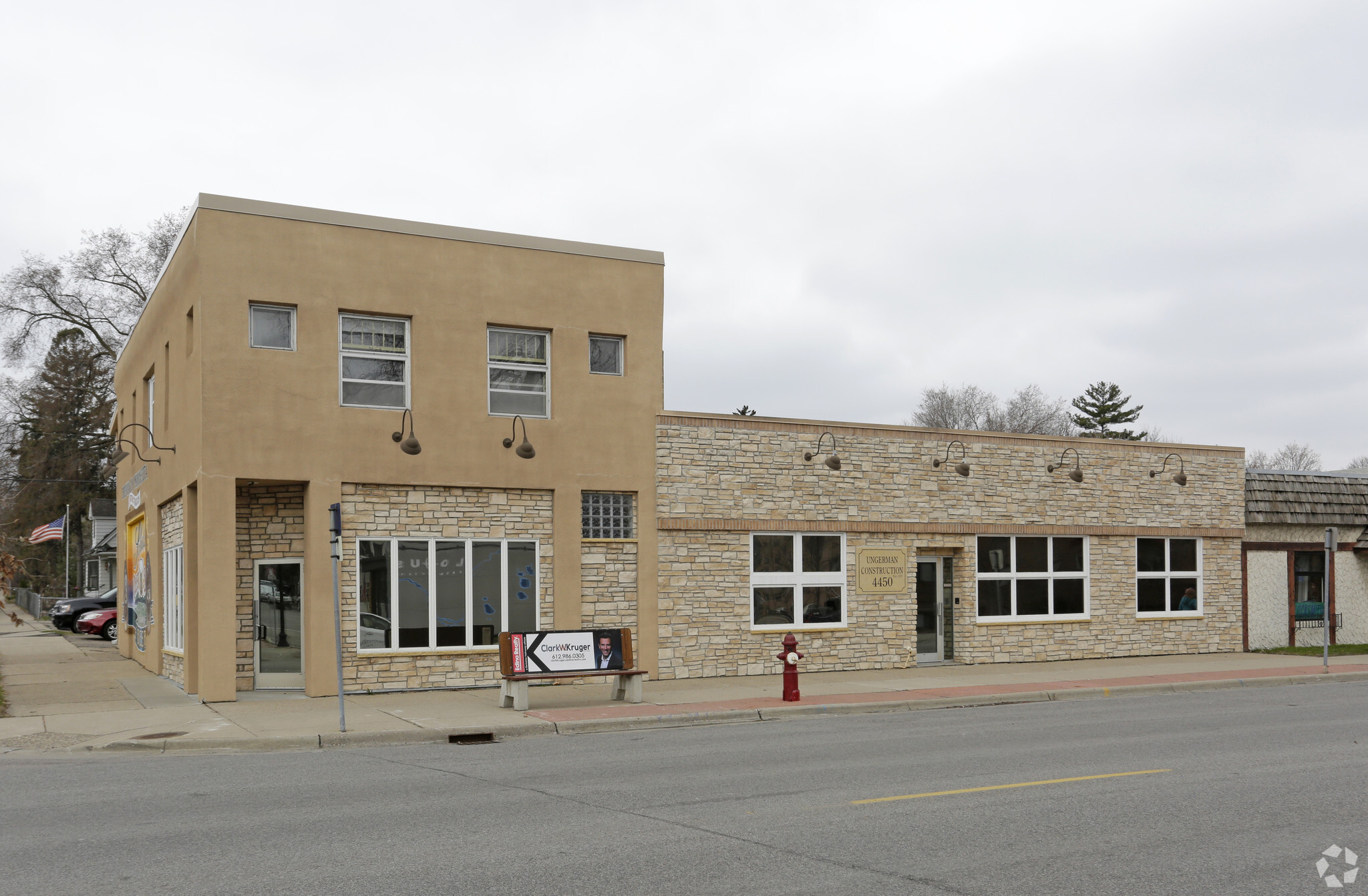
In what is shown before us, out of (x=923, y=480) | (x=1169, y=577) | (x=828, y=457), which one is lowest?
(x=1169, y=577)

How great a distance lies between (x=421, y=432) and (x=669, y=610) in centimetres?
516

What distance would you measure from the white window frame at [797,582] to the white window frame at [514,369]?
14.3 feet

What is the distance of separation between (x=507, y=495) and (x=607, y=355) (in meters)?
3.06

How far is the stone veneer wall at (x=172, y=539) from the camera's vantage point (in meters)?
19.1

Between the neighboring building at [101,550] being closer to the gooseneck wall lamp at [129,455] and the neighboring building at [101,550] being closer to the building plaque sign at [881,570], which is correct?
the gooseneck wall lamp at [129,455]

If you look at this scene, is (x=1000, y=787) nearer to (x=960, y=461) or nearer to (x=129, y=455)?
(x=960, y=461)

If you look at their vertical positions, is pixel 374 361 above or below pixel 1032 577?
above

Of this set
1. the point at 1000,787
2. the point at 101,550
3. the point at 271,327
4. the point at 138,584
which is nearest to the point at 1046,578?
the point at 1000,787

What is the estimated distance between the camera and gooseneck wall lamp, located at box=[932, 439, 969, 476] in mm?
22172

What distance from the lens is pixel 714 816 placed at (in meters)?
8.68

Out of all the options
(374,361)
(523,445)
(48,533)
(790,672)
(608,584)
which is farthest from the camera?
(48,533)

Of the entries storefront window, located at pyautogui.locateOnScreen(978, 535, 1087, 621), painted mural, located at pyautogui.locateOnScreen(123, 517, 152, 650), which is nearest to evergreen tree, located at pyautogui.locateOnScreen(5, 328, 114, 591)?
painted mural, located at pyautogui.locateOnScreen(123, 517, 152, 650)

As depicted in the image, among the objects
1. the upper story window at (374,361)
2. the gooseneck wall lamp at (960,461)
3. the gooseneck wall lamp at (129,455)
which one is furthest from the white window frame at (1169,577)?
the gooseneck wall lamp at (129,455)

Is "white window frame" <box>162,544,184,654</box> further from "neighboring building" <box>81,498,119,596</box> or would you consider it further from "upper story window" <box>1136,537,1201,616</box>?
"neighboring building" <box>81,498,119,596</box>
